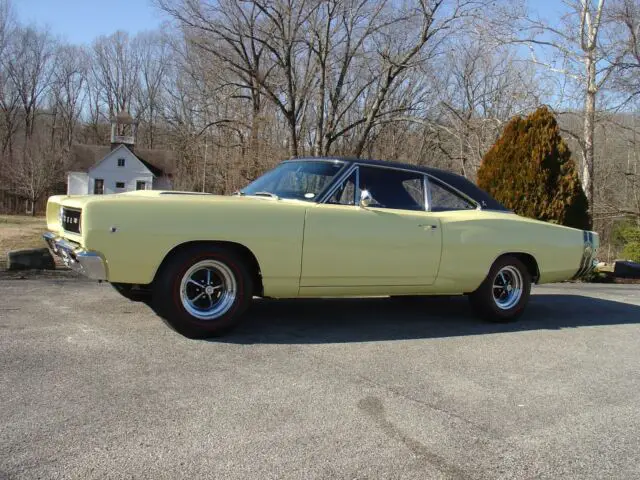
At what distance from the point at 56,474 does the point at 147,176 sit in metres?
56.4

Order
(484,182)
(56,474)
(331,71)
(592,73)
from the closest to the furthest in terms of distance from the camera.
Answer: (56,474) < (484,182) < (592,73) < (331,71)

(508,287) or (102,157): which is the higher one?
(102,157)

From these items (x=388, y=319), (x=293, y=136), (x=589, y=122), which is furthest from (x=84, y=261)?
(x=293, y=136)

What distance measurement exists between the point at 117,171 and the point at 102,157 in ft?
10.2

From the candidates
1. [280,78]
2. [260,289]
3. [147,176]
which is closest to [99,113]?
[147,176]

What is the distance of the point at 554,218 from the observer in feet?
36.8

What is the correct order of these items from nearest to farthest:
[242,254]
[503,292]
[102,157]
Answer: [242,254] < [503,292] < [102,157]

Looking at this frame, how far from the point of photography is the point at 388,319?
5961 mm

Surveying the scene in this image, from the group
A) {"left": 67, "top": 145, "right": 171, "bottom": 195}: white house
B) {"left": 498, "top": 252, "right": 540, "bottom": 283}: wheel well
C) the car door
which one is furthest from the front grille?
{"left": 67, "top": 145, "right": 171, "bottom": 195}: white house

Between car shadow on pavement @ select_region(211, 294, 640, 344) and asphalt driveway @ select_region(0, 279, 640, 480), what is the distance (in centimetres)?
4

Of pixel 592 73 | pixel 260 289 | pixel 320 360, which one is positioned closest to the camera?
pixel 320 360

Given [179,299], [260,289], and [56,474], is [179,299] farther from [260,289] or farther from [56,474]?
[56,474]

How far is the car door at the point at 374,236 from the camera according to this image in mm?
4914

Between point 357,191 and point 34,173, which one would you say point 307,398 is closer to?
point 357,191
